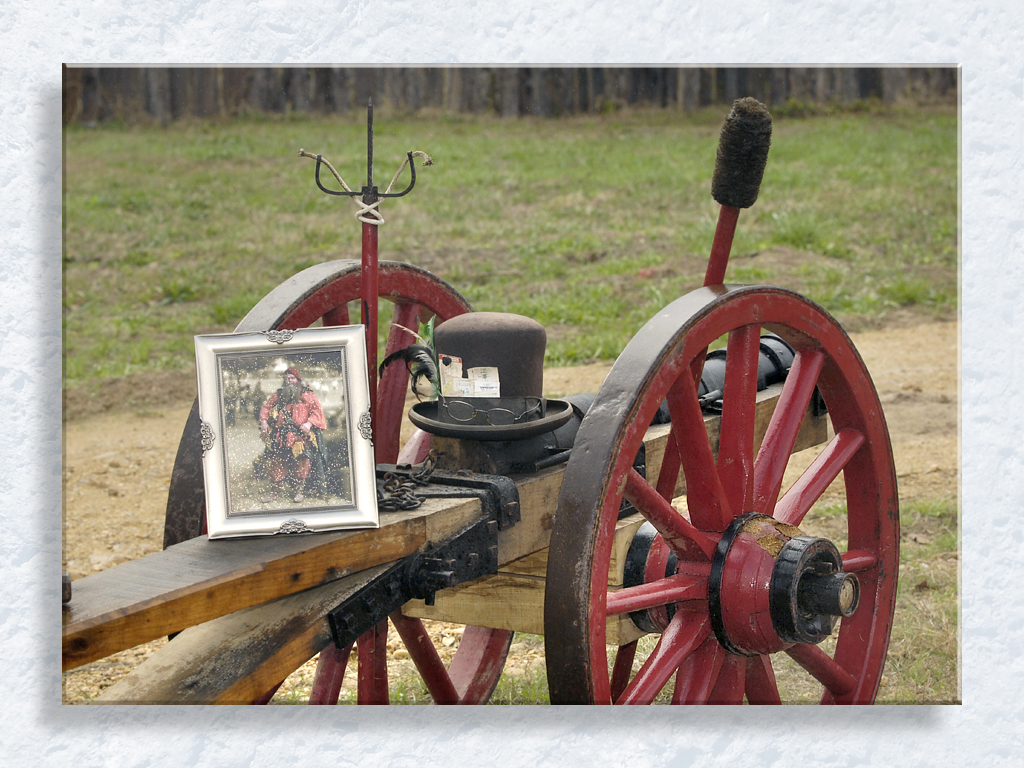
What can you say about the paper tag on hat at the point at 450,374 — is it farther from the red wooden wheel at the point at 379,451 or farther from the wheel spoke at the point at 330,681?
the wheel spoke at the point at 330,681

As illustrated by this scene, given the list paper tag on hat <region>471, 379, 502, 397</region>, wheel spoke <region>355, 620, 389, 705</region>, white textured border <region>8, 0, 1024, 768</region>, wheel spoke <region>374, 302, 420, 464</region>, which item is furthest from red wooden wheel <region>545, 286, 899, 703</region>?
wheel spoke <region>374, 302, 420, 464</region>

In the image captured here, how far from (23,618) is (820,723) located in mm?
1370

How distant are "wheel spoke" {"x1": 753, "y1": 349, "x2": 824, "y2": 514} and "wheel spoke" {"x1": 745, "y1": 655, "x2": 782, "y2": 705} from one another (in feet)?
1.07

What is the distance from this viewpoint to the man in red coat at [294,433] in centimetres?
197

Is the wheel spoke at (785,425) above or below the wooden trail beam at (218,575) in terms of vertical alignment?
above

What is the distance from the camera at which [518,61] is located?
2.15 meters

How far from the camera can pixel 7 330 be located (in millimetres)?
2021

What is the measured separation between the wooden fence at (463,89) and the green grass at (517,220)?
0.23m

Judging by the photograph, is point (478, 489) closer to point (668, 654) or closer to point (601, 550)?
point (601, 550)

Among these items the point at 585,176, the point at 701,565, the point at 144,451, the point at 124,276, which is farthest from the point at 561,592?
the point at 585,176

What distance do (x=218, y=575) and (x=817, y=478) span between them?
1382 mm

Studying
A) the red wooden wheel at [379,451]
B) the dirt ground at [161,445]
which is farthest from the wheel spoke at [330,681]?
the dirt ground at [161,445]

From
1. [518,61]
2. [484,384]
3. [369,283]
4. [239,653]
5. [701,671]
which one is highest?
[518,61]

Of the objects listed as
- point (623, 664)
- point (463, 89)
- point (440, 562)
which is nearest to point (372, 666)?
point (623, 664)
